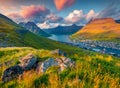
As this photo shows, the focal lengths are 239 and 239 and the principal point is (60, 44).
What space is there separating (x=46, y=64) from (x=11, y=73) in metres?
3.16

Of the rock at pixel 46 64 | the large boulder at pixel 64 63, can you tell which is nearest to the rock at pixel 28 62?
the rock at pixel 46 64

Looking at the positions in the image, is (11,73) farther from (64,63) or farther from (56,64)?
(64,63)

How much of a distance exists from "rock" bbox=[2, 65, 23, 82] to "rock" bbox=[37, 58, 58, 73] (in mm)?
1732

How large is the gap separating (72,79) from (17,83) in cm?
449

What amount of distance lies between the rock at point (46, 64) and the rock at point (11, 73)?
173 cm

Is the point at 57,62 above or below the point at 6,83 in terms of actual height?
above

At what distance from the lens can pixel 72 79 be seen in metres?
18.3

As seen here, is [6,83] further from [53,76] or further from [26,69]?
[53,76]

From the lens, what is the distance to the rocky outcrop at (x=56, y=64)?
20.6 m

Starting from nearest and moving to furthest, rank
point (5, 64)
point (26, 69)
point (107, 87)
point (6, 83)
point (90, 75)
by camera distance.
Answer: point (107, 87)
point (90, 75)
point (6, 83)
point (26, 69)
point (5, 64)

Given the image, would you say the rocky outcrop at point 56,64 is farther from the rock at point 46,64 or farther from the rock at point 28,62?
the rock at point 28,62

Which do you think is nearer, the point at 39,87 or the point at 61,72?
the point at 39,87

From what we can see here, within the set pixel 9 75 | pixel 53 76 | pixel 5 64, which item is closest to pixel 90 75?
pixel 53 76

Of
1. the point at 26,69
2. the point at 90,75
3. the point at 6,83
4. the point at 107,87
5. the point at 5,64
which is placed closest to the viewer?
the point at 107,87
